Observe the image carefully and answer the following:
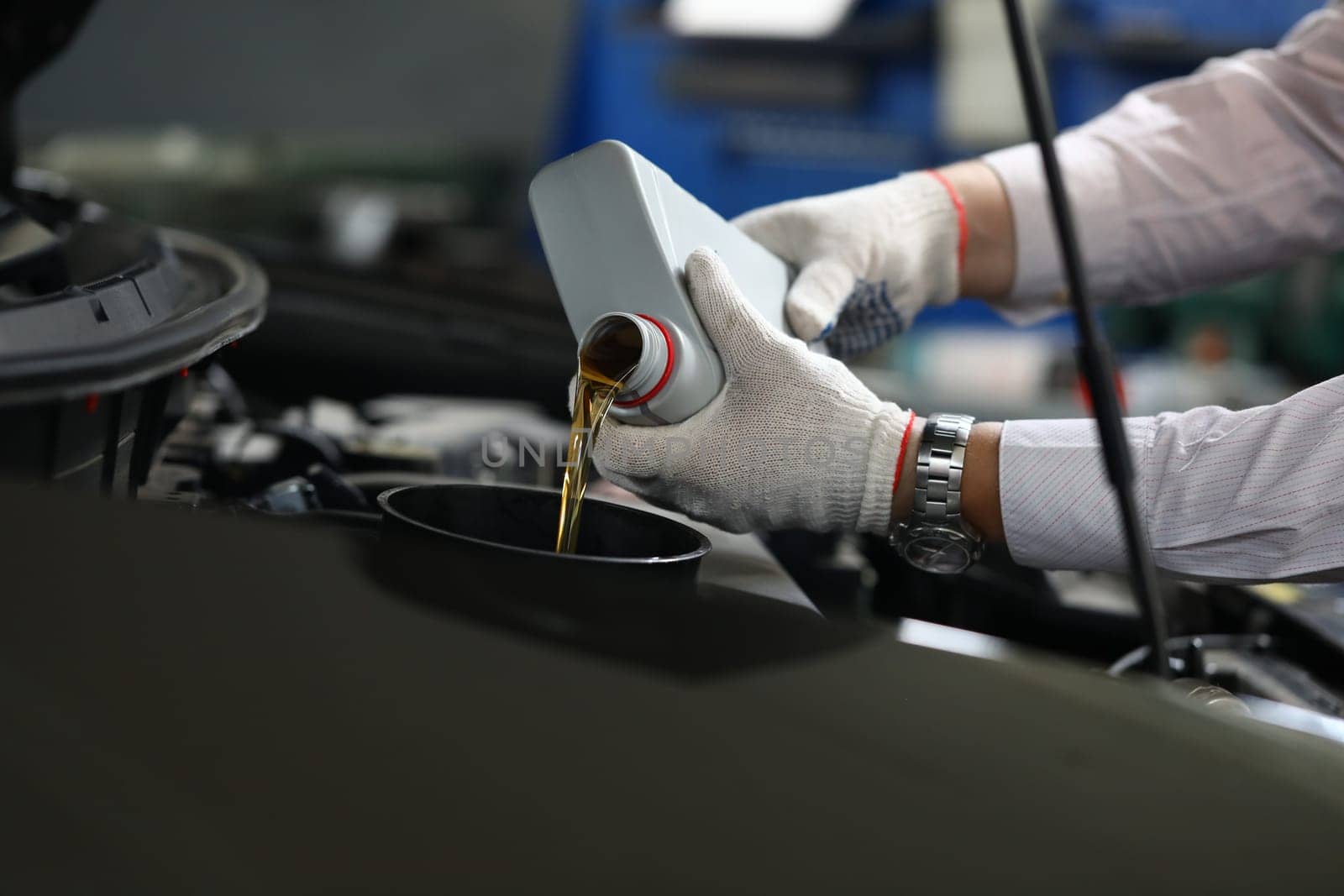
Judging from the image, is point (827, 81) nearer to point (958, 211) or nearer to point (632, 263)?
point (958, 211)

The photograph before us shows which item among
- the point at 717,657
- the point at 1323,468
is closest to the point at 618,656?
the point at 717,657

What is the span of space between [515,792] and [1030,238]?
87 cm

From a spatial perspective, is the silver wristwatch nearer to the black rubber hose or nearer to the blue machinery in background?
the black rubber hose

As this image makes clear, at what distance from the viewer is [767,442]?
0.69 meters

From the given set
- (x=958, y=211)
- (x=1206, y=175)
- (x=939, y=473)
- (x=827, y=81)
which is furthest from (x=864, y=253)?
(x=827, y=81)

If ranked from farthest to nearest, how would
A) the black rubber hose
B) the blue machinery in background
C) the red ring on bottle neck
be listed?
the blue machinery in background, the red ring on bottle neck, the black rubber hose

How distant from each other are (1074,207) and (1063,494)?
43 centimetres

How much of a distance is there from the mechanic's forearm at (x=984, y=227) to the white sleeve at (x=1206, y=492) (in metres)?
0.37

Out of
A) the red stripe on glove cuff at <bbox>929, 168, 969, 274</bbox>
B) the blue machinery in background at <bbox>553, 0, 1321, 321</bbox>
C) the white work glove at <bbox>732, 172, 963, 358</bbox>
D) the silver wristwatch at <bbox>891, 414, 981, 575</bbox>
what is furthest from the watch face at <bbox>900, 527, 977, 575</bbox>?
the blue machinery in background at <bbox>553, 0, 1321, 321</bbox>

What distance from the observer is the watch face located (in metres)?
0.73

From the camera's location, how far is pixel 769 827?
37cm

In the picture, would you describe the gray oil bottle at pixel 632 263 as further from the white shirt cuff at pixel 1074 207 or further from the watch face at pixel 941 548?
the white shirt cuff at pixel 1074 207

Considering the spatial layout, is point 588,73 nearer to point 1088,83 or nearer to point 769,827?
point 1088,83

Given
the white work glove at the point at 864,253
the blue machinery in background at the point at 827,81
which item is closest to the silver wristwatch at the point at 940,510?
the white work glove at the point at 864,253
